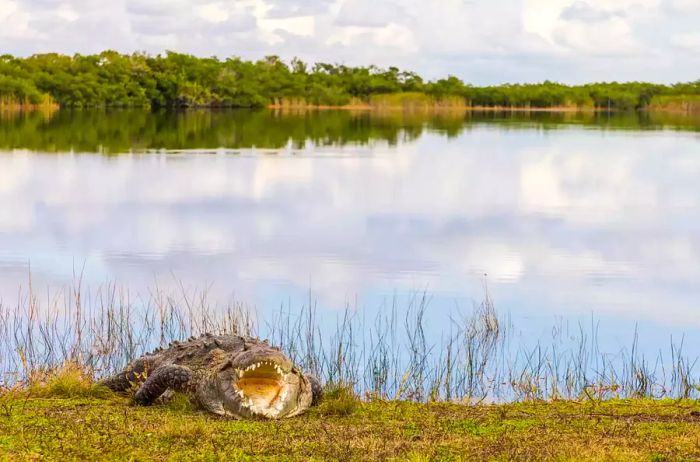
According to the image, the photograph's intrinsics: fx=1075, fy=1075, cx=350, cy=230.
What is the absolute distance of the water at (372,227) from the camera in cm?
1641

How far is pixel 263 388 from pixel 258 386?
44 millimetres

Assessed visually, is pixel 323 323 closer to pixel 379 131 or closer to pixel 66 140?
pixel 66 140

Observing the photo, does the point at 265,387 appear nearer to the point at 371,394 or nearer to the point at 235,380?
the point at 235,380

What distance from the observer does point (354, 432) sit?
704cm

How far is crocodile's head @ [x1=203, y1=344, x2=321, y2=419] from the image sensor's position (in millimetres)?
7664

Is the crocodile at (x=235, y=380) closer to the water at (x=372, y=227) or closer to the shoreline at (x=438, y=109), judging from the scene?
the water at (x=372, y=227)

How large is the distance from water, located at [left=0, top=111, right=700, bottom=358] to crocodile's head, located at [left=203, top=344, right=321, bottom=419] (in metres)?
6.36

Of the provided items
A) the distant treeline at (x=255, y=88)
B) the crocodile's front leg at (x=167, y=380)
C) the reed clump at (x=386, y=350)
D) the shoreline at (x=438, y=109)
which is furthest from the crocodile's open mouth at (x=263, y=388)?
the shoreline at (x=438, y=109)

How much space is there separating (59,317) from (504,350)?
18.8ft

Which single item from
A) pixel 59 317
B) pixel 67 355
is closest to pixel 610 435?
pixel 67 355

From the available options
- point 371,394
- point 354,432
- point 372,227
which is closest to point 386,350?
point 371,394

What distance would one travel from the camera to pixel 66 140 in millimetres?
52719

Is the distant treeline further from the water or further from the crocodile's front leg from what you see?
the crocodile's front leg

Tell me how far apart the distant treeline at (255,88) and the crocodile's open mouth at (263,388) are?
94.1m
